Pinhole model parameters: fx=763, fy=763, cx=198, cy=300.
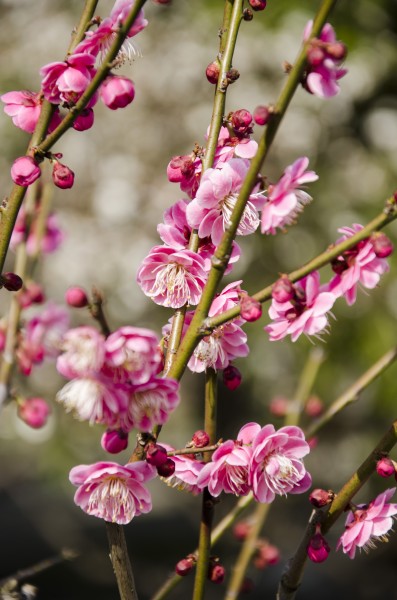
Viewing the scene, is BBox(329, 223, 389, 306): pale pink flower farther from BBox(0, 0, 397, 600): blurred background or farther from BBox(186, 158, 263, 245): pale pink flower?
BBox(0, 0, 397, 600): blurred background

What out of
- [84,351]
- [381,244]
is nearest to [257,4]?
[381,244]

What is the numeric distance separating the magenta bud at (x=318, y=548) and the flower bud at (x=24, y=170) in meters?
0.40

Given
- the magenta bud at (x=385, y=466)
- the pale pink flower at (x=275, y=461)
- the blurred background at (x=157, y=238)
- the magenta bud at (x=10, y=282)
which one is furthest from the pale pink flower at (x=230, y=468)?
the blurred background at (x=157, y=238)

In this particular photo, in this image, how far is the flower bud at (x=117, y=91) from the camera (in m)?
0.63

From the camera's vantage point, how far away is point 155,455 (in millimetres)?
606

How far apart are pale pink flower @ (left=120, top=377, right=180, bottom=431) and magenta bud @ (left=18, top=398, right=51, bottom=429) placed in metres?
0.55

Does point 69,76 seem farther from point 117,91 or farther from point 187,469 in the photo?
point 187,469

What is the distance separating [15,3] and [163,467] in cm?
340

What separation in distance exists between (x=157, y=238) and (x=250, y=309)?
8.58ft

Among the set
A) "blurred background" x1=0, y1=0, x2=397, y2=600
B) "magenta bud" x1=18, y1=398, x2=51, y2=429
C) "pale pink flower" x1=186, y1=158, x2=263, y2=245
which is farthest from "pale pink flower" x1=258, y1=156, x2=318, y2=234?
"blurred background" x1=0, y1=0, x2=397, y2=600

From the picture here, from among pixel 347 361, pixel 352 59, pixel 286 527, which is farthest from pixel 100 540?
pixel 352 59

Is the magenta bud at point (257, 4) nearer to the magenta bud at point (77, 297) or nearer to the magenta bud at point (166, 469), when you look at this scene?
the magenta bud at point (77, 297)

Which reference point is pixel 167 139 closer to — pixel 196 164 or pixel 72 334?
pixel 196 164

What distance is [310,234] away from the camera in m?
3.04
